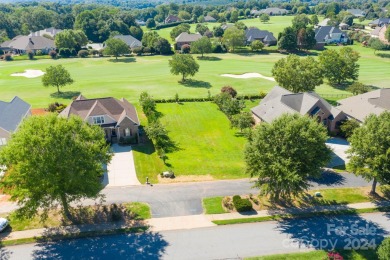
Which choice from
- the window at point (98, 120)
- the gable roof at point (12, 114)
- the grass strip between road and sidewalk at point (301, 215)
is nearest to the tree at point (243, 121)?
the window at point (98, 120)

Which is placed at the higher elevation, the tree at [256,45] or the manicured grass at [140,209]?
the tree at [256,45]

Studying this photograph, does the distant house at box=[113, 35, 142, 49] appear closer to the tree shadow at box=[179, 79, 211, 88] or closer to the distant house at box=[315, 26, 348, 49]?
the tree shadow at box=[179, 79, 211, 88]

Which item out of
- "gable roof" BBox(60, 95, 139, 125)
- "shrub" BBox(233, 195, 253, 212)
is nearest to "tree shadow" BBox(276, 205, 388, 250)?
"shrub" BBox(233, 195, 253, 212)

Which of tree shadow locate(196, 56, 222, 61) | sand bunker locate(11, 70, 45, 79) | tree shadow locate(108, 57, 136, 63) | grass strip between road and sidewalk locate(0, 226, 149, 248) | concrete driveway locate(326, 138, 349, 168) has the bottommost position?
grass strip between road and sidewalk locate(0, 226, 149, 248)

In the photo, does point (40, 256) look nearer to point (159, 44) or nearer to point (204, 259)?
point (204, 259)

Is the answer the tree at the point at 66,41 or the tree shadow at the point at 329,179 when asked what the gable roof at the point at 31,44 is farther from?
the tree shadow at the point at 329,179

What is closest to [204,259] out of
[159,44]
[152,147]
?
[152,147]
